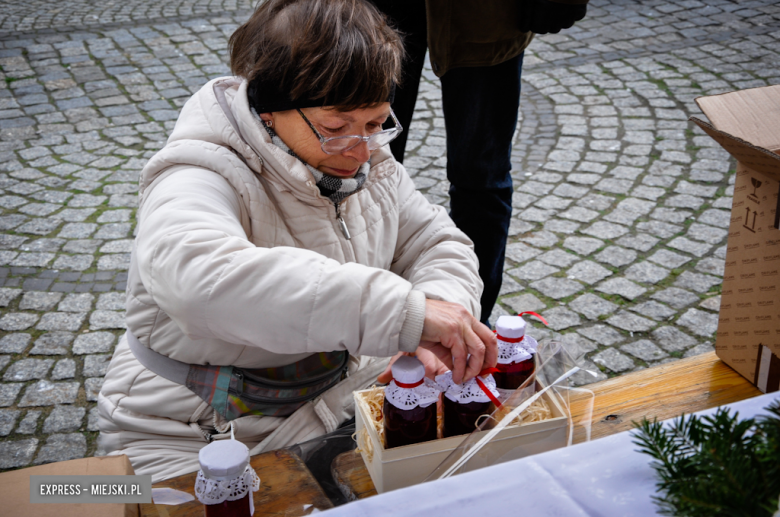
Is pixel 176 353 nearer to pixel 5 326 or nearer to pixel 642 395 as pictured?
pixel 642 395

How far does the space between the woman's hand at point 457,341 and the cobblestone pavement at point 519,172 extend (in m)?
1.96

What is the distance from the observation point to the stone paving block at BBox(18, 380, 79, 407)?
310 cm

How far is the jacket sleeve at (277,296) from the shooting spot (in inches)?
53.7

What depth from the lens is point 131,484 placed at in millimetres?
1312

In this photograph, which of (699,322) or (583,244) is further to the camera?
(583,244)

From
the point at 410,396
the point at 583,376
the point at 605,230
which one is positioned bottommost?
the point at 605,230

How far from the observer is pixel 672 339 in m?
3.46

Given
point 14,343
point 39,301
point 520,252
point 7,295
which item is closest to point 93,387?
point 14,343

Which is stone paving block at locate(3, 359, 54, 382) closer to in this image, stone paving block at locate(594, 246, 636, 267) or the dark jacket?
the dark jacket

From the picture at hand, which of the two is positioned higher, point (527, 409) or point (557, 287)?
point (527, 409)

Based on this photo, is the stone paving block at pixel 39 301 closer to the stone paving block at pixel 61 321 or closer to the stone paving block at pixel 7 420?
the stone paving block at pixel 61 321

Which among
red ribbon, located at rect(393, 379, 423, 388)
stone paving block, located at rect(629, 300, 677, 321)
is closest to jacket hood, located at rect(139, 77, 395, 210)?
red ribbon, located at rect(393, 379, 423, 388)

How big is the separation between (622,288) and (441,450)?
8.96 ft

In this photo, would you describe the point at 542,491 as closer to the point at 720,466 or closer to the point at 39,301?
the point at 720,466
